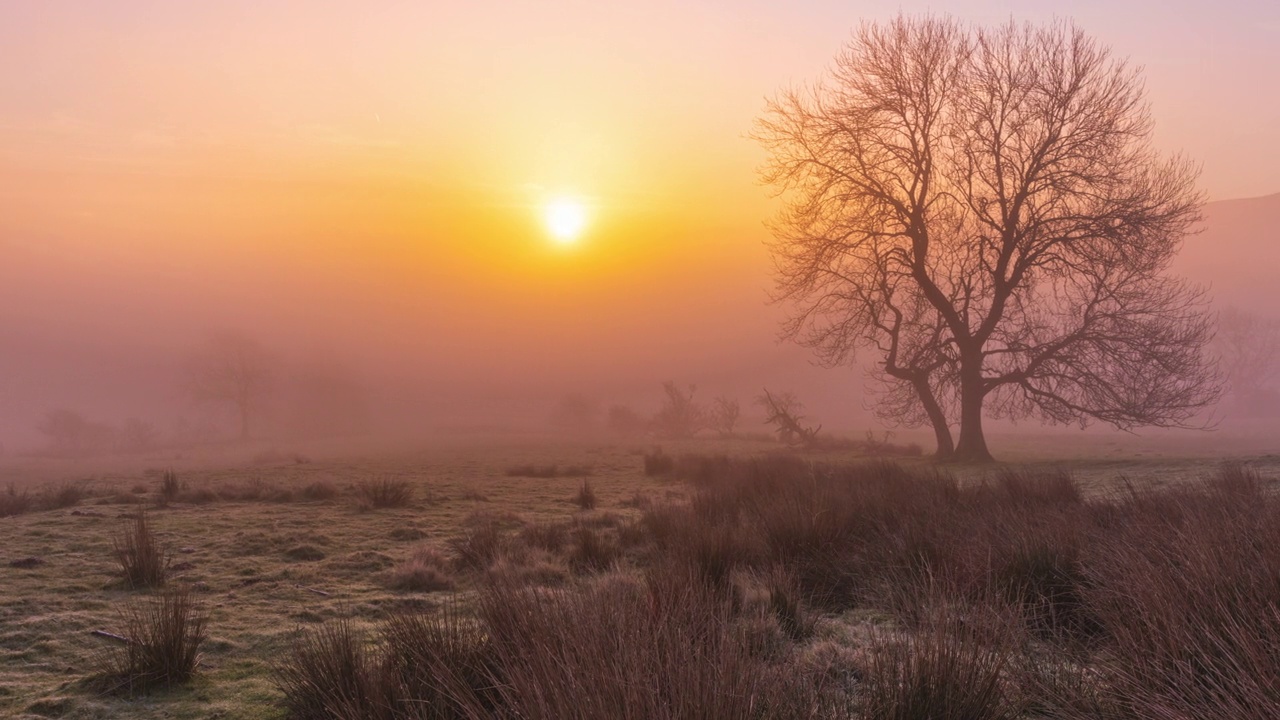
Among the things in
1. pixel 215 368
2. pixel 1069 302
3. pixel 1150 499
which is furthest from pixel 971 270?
pixel 215 368

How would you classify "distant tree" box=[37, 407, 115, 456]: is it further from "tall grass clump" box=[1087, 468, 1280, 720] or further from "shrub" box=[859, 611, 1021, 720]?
"tall grass clump" box=[1087, 468, 1280, 720]

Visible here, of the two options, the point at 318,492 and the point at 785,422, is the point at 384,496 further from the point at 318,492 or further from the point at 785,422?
the point at 785,422

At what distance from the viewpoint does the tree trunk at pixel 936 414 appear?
21844 mm

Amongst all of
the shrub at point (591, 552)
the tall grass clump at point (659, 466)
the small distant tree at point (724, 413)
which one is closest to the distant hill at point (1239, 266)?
the small distant tree at point (724, 413)

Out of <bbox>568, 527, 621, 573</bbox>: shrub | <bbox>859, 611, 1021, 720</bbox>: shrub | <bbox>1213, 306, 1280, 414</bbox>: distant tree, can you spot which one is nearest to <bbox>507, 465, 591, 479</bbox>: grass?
<bbox>568, 527, 621, 573</bbox>: shrub

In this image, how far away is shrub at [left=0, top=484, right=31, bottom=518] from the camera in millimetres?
12789

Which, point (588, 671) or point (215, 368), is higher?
point (215, 368)

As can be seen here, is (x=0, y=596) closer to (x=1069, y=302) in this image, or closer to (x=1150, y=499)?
(x=1150, y=499)

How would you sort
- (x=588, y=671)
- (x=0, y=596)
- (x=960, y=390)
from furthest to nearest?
(x=960, y=390) < (x=0, y=596) < (x=588, y=671)

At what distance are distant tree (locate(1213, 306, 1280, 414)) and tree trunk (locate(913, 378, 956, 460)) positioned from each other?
5832cm

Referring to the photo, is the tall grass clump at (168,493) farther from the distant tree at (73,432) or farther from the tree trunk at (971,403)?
the distant tree at (73,432)

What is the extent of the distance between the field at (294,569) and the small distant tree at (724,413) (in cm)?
3900

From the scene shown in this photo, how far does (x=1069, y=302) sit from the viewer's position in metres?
19.7

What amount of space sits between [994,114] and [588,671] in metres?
21.7
